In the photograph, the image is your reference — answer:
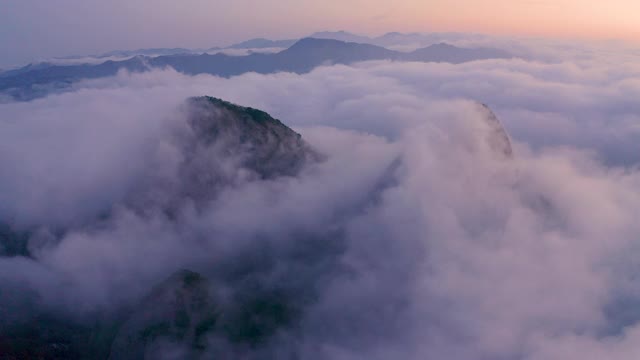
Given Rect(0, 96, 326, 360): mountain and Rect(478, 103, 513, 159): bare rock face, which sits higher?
Rect(478, 103, 513, 159): bare rock face

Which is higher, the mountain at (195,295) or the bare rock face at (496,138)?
the bare rock face at (496,138)

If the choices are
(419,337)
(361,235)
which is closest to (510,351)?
(419,337)

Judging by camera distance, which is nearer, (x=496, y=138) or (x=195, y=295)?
(x=195, y=295)

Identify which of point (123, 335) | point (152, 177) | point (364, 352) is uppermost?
point (152, 177)

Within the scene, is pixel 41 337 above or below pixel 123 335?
below

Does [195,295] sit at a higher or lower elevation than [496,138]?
lower

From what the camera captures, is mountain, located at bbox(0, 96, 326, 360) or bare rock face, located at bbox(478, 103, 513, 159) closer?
mountain, located at bbox(0, 96, 326, 360)

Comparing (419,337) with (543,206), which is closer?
(419,337)

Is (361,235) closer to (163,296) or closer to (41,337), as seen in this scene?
(163,296)

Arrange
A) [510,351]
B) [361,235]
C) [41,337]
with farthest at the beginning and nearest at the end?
[361,235] → [41,337] → [510,351]

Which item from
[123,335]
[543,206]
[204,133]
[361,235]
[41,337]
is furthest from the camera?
[543,206]

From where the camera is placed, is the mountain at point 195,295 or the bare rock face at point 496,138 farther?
the bare rock face at point 496,138
